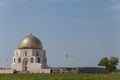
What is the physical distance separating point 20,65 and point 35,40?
8.68 meters

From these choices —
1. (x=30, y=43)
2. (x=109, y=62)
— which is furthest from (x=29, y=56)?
(x=109, y=62)

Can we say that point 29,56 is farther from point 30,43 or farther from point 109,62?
point 109,62

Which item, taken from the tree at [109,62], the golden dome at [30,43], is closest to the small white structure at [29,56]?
the golden dome at [30,43]

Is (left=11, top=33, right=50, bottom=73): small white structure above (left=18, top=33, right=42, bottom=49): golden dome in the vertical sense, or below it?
below

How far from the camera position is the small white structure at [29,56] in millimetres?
90125

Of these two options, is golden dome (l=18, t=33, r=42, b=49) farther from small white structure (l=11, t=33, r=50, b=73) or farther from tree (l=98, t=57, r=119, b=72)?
tree (l=98, t=57, r=119, b=72)

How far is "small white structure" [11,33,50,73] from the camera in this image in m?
90.1

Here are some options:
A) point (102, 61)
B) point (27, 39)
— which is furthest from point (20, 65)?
point (102, 61)

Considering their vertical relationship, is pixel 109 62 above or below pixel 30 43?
below

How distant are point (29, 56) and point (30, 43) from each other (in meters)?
4.43

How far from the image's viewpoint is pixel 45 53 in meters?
95.8

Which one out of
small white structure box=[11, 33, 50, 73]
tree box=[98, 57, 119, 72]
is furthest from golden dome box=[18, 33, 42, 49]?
tree box=[98, 57, 119, 72]

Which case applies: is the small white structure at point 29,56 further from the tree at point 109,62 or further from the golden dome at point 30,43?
the tree at point 109,62

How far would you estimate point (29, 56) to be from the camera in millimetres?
92250
